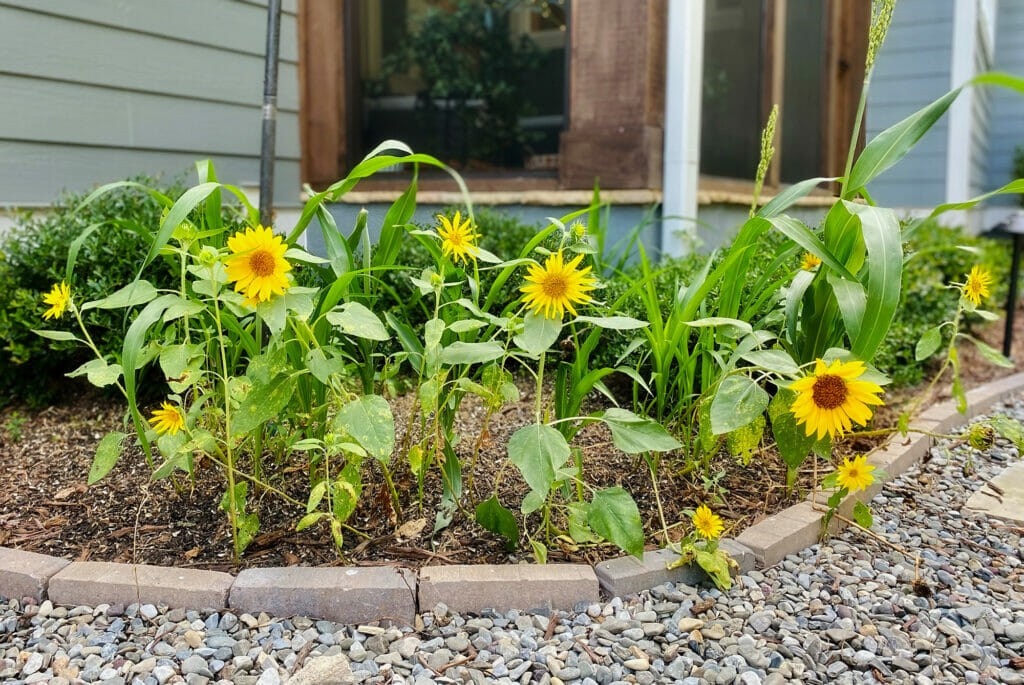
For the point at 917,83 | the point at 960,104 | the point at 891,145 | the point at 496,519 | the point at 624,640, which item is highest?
the point at 917,83

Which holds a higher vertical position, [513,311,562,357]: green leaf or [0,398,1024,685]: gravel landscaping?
[513,311,562,357]: green leaf

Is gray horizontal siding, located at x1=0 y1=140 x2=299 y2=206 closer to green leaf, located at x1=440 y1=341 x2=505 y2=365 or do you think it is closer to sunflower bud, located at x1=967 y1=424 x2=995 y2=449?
green leaf, located at x1=440 y1=341 x2=505 y2=365

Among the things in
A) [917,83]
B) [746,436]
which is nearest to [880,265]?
[746,436]

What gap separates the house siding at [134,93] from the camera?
8.96 ft

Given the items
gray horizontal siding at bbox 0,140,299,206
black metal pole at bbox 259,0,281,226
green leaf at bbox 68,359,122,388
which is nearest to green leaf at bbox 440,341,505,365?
green leaf at bbox 68,359,122,388

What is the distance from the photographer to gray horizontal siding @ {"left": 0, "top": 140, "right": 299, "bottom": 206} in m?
2.72

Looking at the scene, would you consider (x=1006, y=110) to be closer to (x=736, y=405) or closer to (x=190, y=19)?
(x=190, y=19)

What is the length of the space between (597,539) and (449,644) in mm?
337

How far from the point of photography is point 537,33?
141 inches

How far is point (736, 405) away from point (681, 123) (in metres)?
2.12

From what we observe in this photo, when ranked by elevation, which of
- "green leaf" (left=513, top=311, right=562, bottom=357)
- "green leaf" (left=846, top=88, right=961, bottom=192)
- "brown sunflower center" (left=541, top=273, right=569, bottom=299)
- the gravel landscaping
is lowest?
the gravel landscaping

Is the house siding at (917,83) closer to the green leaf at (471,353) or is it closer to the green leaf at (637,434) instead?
the green leaf at (637,434)

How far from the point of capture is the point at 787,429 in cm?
143

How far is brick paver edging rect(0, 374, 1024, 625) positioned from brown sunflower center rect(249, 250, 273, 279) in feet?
1.66
